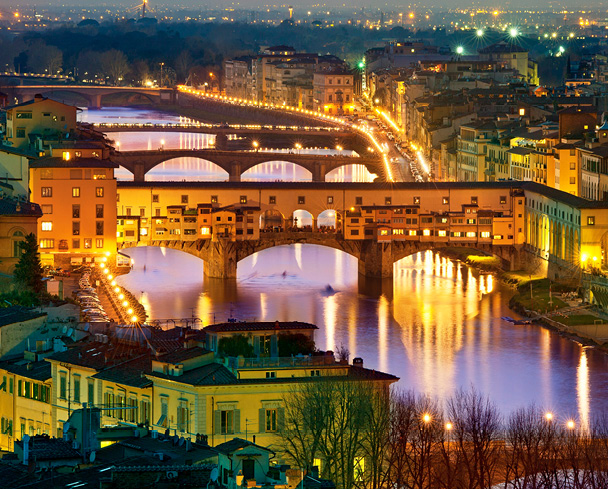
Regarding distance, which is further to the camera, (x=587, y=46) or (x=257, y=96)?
(x=587, y=46)

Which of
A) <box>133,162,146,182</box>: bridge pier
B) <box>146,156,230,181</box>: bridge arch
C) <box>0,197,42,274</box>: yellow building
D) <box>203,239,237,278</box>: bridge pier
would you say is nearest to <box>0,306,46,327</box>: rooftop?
<box>0,197,42,274</box>: yellow building

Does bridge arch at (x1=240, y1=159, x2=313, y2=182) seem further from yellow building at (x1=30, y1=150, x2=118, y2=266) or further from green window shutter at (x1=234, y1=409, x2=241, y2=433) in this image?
green window shutter at (x1=234, y1=409, x2=241, y2=433)

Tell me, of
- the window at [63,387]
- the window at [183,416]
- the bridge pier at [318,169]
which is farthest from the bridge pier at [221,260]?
the window at [183,416]

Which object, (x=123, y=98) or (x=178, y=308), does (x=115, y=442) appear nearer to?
(x=178, y=308)

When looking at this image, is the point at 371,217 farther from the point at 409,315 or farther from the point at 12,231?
the point at 12,231

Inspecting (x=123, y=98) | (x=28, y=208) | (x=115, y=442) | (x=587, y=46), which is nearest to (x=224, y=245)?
(x=28, y=208)

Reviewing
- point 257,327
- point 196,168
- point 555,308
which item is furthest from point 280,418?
point 196,168
